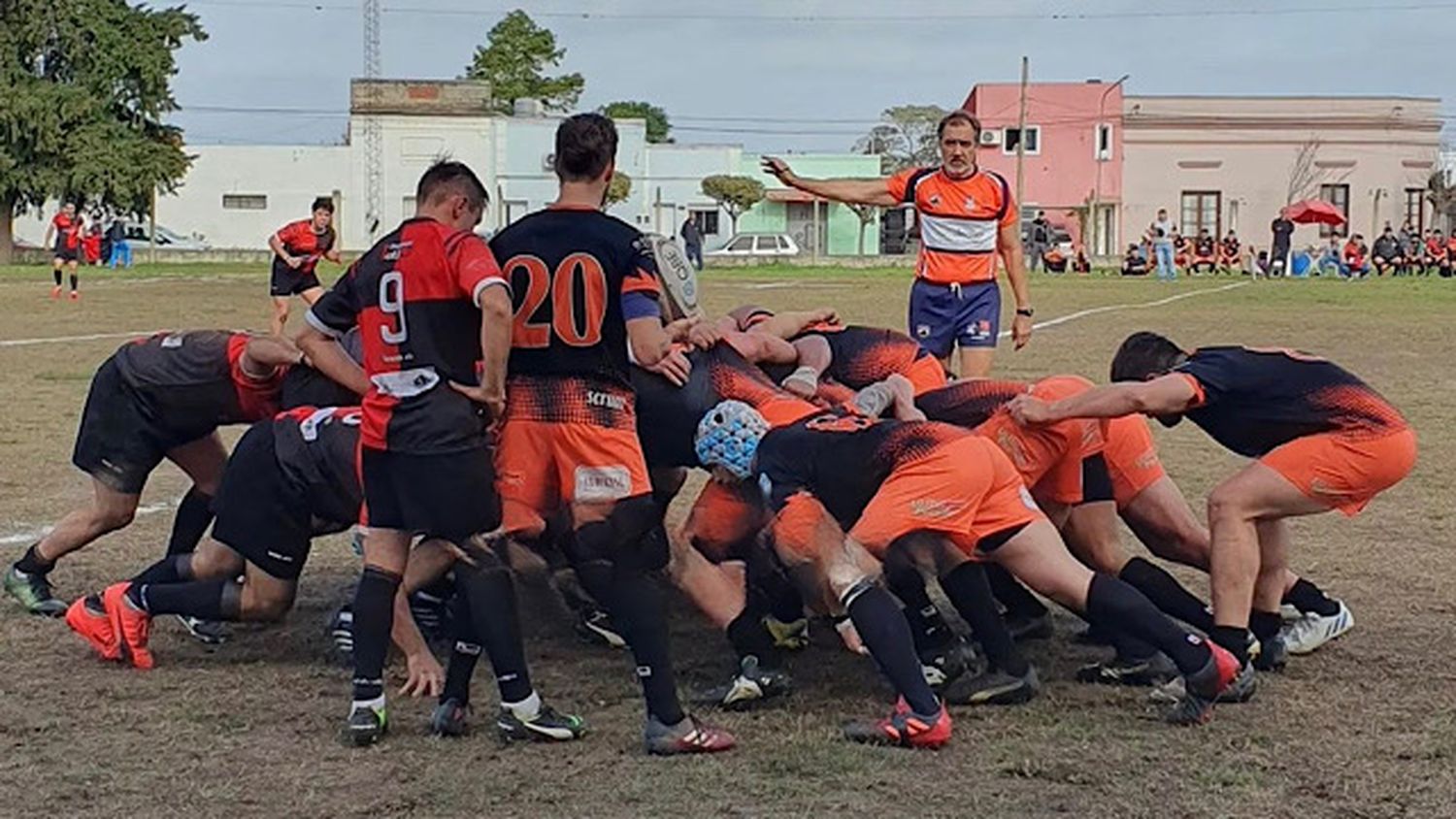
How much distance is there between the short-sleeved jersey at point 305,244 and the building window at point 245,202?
61.9 metres

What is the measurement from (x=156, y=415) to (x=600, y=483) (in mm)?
2366

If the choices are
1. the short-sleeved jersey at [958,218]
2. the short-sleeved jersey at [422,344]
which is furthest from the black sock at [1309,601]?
the short-sleeved jersey at [958,218]

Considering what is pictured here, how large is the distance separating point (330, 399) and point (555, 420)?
4.66ft

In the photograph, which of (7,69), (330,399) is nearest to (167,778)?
(330,399)

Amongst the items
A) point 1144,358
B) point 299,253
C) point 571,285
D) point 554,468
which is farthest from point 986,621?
point 299,253

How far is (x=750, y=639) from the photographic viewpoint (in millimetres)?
6418

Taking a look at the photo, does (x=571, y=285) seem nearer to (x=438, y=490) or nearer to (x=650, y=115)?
(x=438, y=490)

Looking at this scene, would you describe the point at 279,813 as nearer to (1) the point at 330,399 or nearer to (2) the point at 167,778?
(2) the point at 167,778

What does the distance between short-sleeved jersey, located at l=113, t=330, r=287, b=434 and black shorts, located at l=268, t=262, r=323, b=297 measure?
13675mm

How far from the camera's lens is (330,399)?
A: 22.8 feet

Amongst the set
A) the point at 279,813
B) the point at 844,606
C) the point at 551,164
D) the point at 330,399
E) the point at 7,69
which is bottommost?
the point at 279,813

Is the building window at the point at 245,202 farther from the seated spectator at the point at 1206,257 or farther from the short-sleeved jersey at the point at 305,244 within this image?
the short-sleeved jersey at the point at 305,244

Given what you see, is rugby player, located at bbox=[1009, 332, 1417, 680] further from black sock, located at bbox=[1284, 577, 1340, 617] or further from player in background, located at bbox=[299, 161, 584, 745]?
player in background, located at bbox=[299, 161, 584, 745]

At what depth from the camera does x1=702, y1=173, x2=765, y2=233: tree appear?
7344cm
